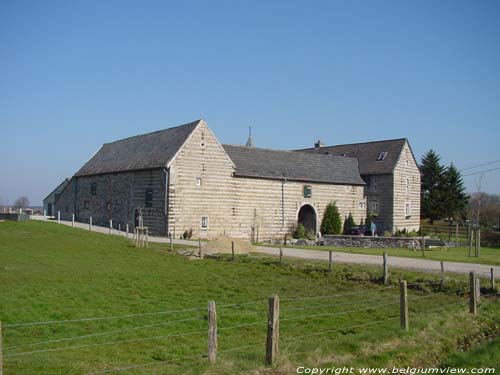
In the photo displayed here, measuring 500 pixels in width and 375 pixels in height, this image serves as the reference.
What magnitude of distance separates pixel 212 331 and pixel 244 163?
3386cm

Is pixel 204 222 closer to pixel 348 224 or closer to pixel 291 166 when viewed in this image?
pixel 291 166

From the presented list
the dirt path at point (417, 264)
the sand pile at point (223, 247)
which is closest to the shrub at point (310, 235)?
the dirt path at point (417, 264)

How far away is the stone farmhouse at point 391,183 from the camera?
1986 inches

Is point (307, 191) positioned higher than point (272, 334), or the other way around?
point (307, 191)

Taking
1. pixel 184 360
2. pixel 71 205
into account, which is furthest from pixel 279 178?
pixel 184 360

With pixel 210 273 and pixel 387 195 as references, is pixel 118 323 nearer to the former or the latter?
pixel 210 273

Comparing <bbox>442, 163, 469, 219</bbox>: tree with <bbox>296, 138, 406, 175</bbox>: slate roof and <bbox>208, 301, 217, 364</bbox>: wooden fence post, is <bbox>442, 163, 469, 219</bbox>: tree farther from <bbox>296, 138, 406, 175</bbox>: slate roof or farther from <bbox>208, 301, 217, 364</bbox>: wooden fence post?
<bbox>208, 301, 217, 364</bbox>: wooden fence post

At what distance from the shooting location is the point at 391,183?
50.3m

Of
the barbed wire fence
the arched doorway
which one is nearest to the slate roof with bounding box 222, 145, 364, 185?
the arched doorway

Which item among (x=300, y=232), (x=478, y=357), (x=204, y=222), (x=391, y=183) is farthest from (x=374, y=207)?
(x=478, y=357)

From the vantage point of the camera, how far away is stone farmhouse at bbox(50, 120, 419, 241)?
123 ft

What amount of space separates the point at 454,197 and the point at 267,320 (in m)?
56.0

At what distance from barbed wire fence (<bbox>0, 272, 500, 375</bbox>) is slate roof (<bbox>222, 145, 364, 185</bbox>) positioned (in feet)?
79.3

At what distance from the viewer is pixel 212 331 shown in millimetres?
8633
